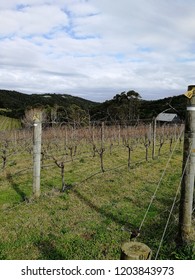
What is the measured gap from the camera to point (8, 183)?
23.7 feet

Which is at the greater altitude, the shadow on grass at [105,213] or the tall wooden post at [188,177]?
the tall wooden post at [188,177]

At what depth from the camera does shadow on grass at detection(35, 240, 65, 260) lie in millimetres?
3287

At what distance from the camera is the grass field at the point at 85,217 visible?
11.2 feet

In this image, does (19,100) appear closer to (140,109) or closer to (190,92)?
(140,109)

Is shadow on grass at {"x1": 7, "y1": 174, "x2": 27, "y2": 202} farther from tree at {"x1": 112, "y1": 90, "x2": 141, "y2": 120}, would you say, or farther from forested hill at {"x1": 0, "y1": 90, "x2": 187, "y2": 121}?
tree at {"x1": 112, "y1": 90, "x2": 141, "y2": 120}

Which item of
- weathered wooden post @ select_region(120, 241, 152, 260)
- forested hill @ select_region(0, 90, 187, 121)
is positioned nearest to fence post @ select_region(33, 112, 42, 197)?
weathered wooden post @ select_region(120, 241, 152, 260)

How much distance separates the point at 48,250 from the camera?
3.46 metres

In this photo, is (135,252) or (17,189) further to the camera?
(17,189)

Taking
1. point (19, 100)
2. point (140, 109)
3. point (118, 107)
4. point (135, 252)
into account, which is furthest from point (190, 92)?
point (19, 100)

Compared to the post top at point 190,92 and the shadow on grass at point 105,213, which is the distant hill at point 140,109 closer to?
the shadow on grass at point 105,213

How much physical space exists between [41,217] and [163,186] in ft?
10.5

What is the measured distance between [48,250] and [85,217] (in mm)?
1162

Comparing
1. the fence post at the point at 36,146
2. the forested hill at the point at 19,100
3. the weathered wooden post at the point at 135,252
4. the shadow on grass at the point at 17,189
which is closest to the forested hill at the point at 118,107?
the forested hill at the point at 19,100

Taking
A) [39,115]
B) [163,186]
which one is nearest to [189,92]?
[39,115]
